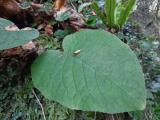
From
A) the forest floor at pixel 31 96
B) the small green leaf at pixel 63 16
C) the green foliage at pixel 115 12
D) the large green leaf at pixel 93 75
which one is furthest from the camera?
the green foliage at pixel 115 12

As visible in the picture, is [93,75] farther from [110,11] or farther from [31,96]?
[110,11]

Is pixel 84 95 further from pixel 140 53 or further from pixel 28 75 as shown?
pixel 140 53

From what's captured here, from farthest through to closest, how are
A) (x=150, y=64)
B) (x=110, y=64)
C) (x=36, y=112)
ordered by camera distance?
(x=150, y=64) < (x=36, y=112) < (x=110, y=64)

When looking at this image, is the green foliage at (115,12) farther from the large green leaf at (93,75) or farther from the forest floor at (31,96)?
the large green leaf at (93,75)

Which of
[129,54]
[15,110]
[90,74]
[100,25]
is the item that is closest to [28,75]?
[15,110]

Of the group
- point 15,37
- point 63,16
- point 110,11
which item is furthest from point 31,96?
point 110,11

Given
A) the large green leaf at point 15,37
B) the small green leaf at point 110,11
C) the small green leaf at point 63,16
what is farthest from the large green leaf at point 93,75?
the small green leaf at point 110,11
